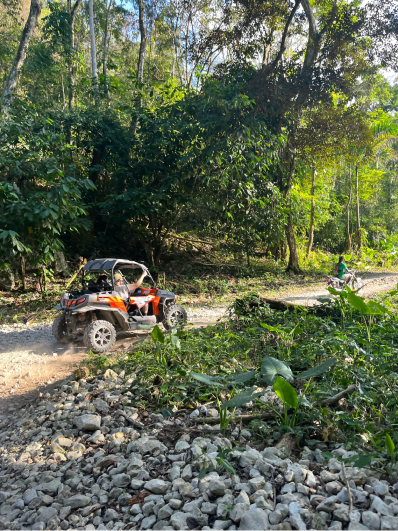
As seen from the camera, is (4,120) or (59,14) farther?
(59,14)

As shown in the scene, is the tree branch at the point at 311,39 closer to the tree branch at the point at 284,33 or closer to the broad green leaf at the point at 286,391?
the tree branch at the point at 284,33

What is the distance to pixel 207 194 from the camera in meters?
12.0

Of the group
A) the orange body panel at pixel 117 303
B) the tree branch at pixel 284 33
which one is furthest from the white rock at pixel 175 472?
the tree branch at pixel 284 33

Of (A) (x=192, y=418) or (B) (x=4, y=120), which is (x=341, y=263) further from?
(B) (x=4, y=120)

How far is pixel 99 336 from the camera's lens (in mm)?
6164

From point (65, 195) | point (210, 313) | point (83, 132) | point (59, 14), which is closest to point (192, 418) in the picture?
point (210, 313)

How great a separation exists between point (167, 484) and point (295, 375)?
2074 mm

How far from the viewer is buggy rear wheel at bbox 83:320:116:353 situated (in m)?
6.01

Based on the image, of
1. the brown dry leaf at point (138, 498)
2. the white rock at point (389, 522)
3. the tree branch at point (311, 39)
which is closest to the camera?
the white rock at point (389, 522)

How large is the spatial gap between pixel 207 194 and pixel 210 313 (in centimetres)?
467

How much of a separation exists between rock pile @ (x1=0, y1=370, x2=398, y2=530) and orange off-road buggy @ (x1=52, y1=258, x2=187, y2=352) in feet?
8.51

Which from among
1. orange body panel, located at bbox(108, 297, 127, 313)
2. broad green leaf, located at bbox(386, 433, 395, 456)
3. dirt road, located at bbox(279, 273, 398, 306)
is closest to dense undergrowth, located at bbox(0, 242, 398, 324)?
dirt road, located at bbox(279, 273, 398, 306)

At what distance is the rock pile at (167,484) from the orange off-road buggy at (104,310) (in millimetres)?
2594

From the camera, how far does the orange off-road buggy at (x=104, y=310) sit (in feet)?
20.1
